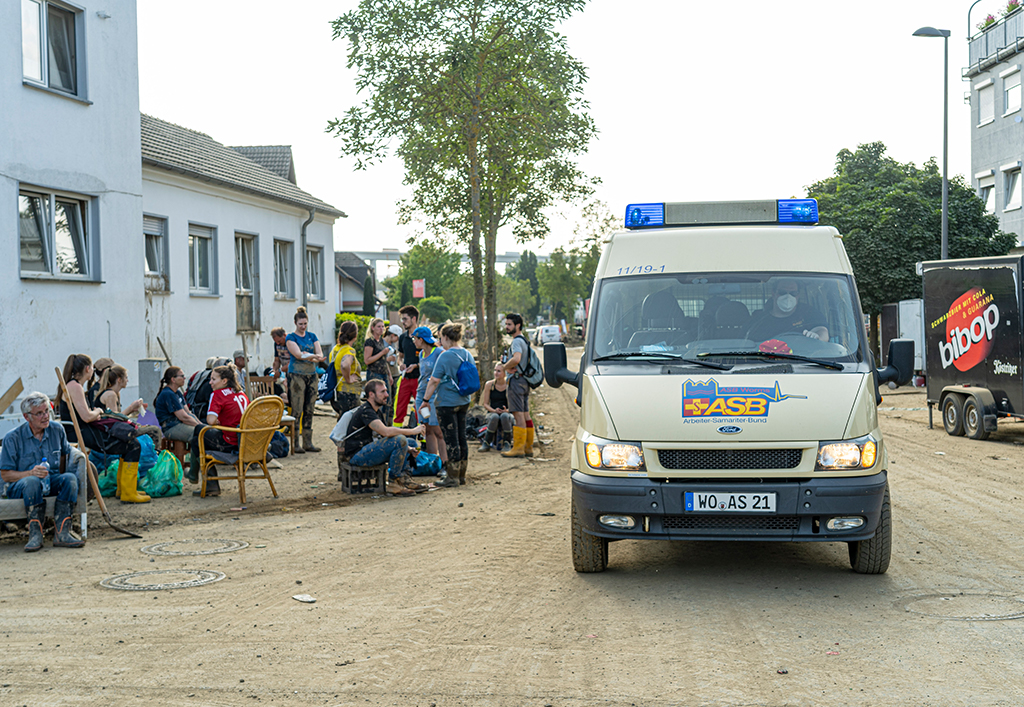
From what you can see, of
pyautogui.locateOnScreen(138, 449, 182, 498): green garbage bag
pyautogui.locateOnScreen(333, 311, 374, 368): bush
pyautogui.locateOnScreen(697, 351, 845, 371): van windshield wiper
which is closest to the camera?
pyautogui.locateOnScreen(697, 351, 845, 371): van windshield wiper

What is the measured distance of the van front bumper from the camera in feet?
19.7

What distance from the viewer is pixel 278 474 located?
12164 millimetres

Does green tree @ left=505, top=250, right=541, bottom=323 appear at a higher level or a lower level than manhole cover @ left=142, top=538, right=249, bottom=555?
higher

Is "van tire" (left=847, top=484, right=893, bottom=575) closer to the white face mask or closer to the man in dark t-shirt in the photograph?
the white face mask

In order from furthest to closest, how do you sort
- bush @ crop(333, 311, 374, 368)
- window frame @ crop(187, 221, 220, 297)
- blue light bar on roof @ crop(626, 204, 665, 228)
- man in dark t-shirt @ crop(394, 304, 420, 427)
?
1. bush @ crop(333, 311, 374, 368)
2. window frame @ crop(187, 221, 220, 297)
3. man in dark t-shirt @ crop(394, 304, 420, 427)
4. blue light bar on roof @ crop(626, 204, 665, 228)

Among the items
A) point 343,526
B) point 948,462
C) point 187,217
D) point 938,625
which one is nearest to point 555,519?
point 343,526

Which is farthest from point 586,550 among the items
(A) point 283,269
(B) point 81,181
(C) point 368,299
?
(C) point 368,299

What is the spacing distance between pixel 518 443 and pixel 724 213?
656 centimetres

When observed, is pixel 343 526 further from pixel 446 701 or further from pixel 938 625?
pixel 938 625

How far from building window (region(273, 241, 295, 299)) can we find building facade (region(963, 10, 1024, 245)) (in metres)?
25.9

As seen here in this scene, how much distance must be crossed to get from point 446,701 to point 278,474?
26.8ft

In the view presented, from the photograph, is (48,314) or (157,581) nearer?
(157,581)

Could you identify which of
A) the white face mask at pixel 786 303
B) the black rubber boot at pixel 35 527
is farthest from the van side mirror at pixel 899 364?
the black rubber boot at pixel 35 527

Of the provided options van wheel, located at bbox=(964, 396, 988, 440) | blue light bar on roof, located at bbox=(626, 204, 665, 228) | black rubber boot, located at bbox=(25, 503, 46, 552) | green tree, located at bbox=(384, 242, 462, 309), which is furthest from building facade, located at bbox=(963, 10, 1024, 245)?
green tree, located at bbox=(384, 242, 462, 309)
